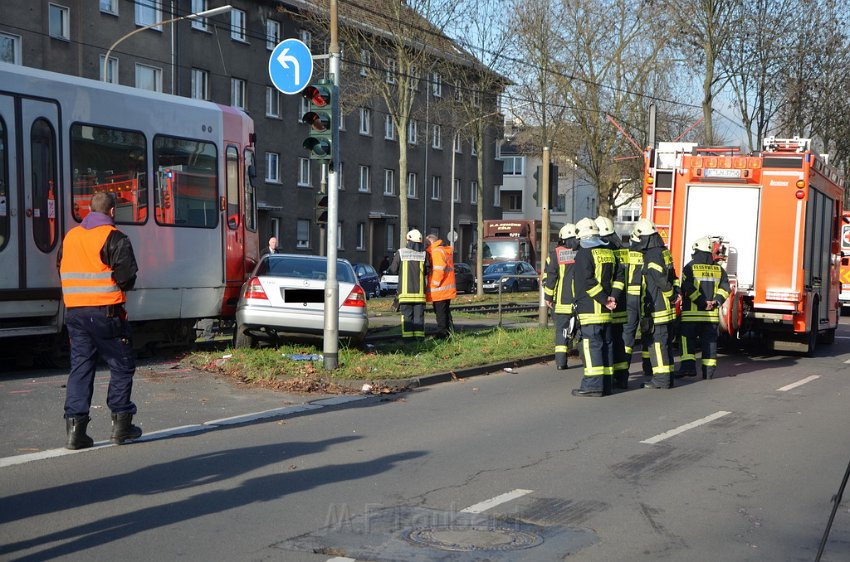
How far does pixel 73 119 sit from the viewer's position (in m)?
12.4

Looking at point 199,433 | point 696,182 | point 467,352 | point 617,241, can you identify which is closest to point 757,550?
point 199,433

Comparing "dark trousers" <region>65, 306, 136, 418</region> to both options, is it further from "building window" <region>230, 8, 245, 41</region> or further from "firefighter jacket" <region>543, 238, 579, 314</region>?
"building window" <region>230, 8, 245, 41</region>

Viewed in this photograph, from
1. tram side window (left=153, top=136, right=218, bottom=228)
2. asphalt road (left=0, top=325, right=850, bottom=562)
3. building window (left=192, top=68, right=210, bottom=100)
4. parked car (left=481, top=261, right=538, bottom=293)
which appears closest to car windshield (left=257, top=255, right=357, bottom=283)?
tram side window (left=153, top=136, right=218, bottom=228)

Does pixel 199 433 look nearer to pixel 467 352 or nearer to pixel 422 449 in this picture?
pixel 422 449

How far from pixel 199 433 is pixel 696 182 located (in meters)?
10.7

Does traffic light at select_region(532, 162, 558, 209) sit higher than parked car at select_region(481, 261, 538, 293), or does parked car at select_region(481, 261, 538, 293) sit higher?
traffic light at select_region(532, 162, 558, 209)

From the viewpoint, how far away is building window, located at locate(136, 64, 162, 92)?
36656mm

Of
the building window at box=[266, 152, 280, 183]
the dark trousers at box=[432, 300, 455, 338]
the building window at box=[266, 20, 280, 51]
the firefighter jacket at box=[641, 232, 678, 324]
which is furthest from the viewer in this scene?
the building window at box=[266, 152, 280, 183]

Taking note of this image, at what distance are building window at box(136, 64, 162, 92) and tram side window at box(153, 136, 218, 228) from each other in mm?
23524

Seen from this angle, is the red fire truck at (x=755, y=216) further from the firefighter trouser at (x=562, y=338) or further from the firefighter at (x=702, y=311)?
the firefighter trouser at (x=562, y=338)

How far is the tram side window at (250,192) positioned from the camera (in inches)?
602

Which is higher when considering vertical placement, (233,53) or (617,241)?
(233,53)

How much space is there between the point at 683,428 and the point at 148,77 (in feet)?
102

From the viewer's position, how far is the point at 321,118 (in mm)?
12406
